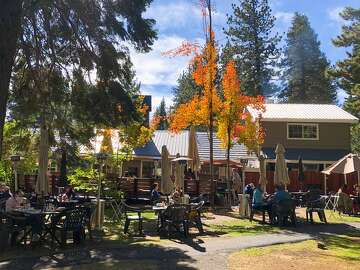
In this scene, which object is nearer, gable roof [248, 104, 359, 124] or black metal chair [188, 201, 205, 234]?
black metal chair [188, 201, 205, 234]

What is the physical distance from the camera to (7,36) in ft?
39.9

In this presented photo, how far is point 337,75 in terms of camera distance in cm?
3894

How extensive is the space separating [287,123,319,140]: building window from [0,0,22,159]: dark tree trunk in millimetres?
24521

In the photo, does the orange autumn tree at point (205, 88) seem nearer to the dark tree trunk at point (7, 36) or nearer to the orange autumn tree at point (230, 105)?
the orange autumn tree at point (230, 105)

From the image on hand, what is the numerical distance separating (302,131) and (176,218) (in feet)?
73.7

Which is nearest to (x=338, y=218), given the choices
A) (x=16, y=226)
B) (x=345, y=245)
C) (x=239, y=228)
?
(x=239, y=228)

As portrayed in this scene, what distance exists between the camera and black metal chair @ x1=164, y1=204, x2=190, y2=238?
13.2 metres

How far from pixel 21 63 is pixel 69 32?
8.86ft

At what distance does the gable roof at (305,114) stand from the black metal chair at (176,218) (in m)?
21.0

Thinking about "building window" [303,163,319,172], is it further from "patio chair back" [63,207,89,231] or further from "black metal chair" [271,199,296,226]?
"patio chair back" [63,207,89,231]

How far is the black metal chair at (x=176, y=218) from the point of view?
1319 centimetres

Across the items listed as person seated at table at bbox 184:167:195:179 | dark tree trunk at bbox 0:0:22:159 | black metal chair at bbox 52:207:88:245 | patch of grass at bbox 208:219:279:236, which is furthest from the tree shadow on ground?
person seated at table at bbox 184:167:195:179

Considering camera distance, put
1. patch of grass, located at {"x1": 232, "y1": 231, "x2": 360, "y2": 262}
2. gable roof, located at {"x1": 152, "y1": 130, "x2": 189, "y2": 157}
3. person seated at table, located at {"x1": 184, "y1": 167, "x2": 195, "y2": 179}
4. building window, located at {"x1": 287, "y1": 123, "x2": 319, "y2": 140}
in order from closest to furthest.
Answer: patch of grass, located at {"x1": 232, "y1": 231, "x2": 360, "y2": 262} → person seated at table, located at {"x1": 184, "y1": 167, "x2": 195, "y2": 179} → building window, located at {"x1": 287, "y1": 123, "x2": 319, "y2": 140} → gable roof, located at {"x1": 152, "y1": 130, "x2": 189, "y2": 157}

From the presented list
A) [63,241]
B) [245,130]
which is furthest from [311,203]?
[245,130]
